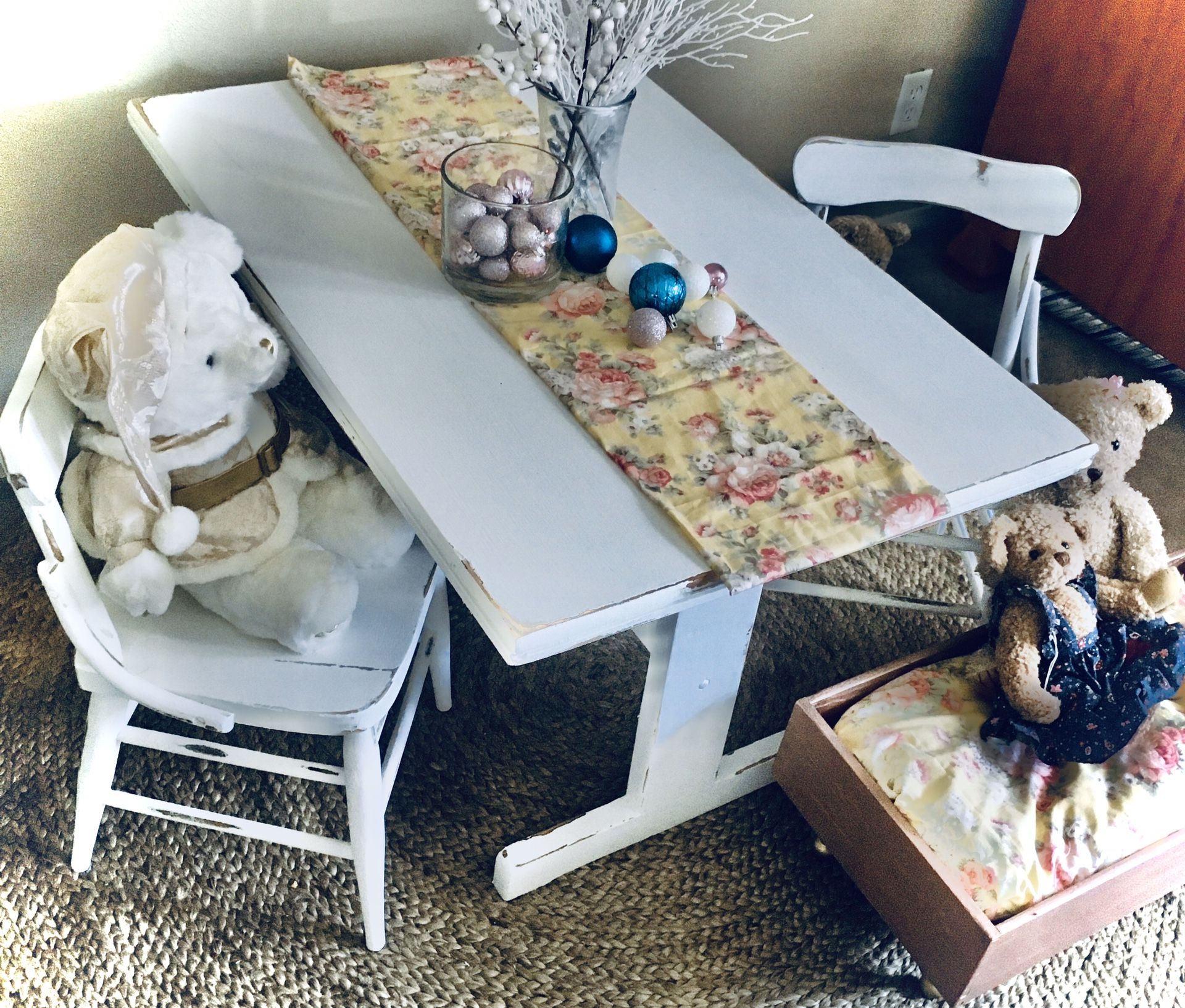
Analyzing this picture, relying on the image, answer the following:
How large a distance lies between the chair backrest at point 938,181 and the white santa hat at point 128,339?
796 mm

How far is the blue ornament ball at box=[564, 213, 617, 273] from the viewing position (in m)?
1.23

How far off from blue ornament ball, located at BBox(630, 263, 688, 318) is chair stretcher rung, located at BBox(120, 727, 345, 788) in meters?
0.63

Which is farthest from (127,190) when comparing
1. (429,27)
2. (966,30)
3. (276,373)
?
(966,30)

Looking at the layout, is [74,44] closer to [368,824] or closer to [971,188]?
[368,824]

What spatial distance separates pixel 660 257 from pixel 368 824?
2.31 feet

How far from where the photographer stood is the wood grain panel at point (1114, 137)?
2.00 m

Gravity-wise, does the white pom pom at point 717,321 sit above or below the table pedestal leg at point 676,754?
above

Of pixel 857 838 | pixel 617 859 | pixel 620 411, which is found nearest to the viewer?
pixel 620 411

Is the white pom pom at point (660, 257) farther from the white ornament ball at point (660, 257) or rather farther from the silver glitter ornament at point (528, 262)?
the silver glitter ornament at point (528, 262)

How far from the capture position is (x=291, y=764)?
1.32 meters

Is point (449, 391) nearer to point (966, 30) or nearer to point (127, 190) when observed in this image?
point (127, 190)

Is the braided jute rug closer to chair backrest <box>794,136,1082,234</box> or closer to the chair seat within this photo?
the chair seat

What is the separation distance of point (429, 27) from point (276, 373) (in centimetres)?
79

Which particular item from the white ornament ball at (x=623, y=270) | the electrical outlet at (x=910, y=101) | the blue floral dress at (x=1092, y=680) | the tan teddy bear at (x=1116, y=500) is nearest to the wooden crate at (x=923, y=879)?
the blue floral dress at (x=1092, y=680)
